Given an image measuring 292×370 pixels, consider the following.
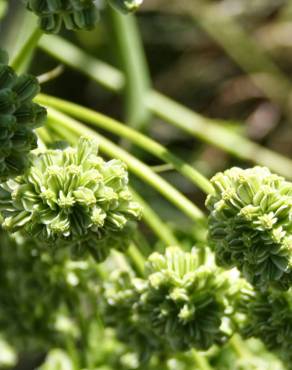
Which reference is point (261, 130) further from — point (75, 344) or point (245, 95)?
point (75, 344)

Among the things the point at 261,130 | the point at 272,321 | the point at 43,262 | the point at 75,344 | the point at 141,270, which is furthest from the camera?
the point at 261,130

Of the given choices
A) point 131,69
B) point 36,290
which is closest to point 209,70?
point 131,69

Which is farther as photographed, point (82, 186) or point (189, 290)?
point (189, 290)

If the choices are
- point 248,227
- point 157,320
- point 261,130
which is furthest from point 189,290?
point 261,130

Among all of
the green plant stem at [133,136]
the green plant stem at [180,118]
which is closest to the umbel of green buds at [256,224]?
the green plant stem at [133,136]

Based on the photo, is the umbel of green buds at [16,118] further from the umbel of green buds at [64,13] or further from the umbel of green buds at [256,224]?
the umbel of green buds at [256,224]

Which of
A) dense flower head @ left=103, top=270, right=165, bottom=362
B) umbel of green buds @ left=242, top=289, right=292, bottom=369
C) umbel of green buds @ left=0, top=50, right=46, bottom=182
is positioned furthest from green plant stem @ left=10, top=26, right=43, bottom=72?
umbel of green buds @ left=242, top=289, right=292, bottom=369
